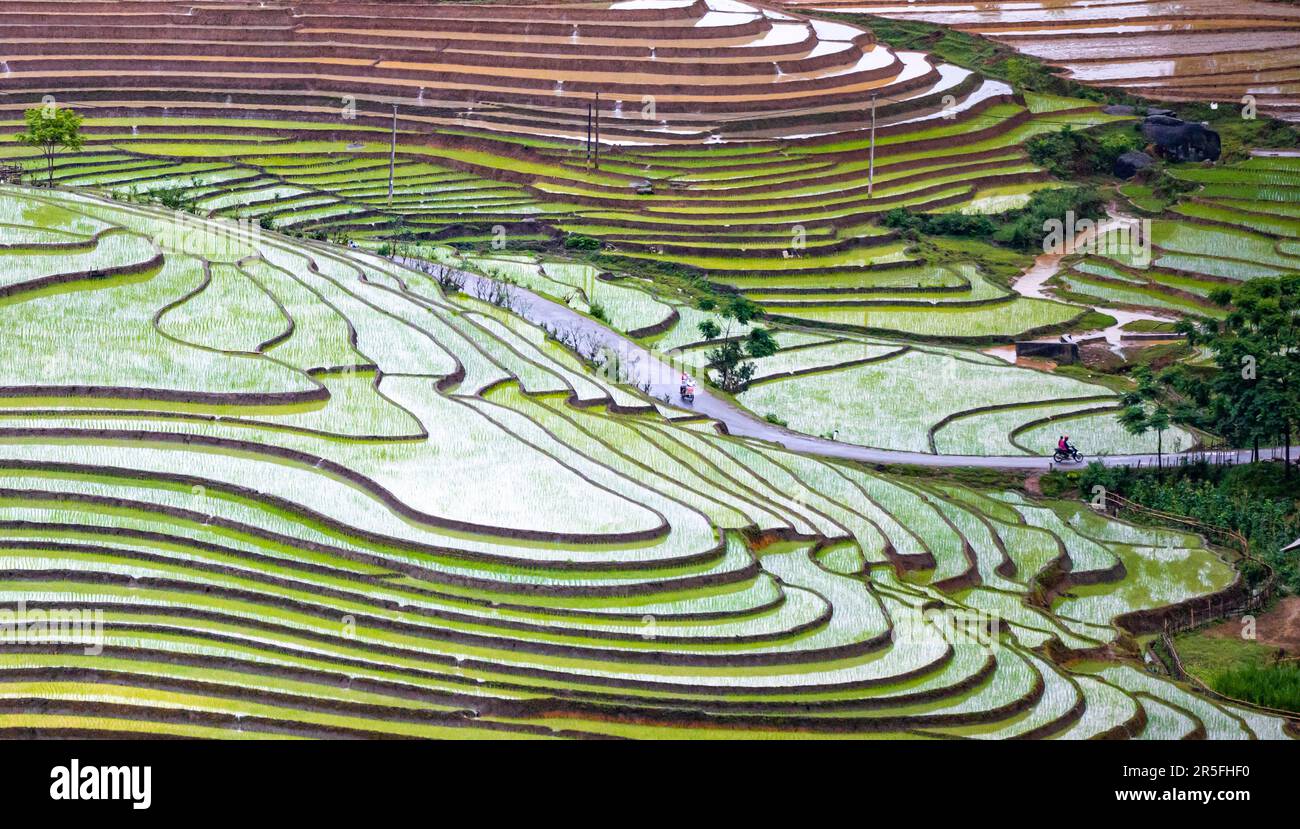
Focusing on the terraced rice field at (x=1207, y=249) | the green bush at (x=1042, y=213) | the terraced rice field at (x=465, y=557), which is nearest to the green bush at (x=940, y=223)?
the green bush at (x=1042, y=213)

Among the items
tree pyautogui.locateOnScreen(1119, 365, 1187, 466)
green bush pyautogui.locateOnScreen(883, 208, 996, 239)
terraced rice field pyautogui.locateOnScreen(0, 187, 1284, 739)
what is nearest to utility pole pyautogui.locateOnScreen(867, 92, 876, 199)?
green bush pyautogui.locateOnScreen(883, 208, 996, 239)

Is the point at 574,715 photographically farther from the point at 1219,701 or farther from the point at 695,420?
the point at 695,420

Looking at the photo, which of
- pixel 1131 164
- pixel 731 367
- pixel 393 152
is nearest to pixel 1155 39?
pixel 1131 164

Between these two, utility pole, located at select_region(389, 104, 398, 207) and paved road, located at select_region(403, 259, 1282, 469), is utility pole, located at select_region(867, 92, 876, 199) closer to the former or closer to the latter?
utility pole, located at select_region(389, 104, 398, 207)

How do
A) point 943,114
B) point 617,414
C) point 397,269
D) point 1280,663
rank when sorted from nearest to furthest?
1. point 1280,663
2. point 617,414
3. point 397,269
4. point 943,114

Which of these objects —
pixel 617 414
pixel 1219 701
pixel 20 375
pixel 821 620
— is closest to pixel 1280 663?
pixel 1219 701

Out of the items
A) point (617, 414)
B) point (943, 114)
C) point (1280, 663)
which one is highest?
point (943, 114)

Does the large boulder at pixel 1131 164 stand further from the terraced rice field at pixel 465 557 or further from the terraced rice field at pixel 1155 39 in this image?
the terraced rice field at pixel 465 557

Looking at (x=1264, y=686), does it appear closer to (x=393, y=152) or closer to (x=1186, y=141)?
(x=393, y=152)
